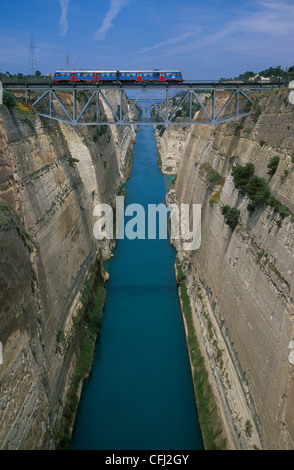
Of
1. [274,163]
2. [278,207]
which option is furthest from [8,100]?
[278,207]

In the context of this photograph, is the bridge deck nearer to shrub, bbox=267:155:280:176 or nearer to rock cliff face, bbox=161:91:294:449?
rock cliff face, bbox=161:91:294:449

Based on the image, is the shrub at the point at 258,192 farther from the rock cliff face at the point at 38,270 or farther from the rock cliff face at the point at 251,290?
the rock cliff face at the point at 38,270

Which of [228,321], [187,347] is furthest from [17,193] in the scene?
[187,347]

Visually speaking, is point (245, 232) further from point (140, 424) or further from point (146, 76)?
point (146, 76)

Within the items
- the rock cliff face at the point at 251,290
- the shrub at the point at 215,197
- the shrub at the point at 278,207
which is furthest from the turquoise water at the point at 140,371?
the shrub at the point at 278,207

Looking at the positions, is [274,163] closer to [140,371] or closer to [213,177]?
[213,177]

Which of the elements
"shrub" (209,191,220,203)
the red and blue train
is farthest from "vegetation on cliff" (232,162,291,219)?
the red and blue train
